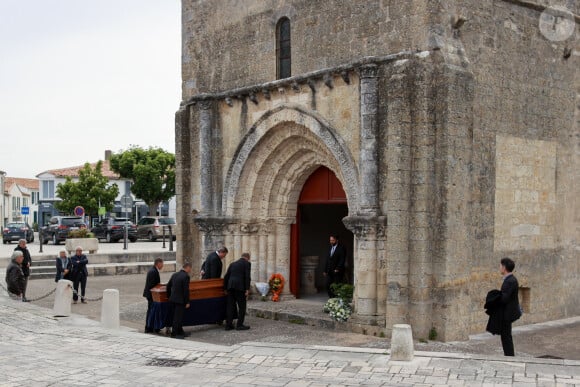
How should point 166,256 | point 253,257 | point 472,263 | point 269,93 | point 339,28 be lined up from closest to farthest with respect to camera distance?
point 472,263, point 339,28, point 269,93, point 253,257, point 166,256

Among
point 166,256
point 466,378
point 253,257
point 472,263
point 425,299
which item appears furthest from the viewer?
point 166,256

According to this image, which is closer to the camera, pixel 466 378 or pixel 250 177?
pixel 466 378

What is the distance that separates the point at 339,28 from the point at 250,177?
3638 millimetres

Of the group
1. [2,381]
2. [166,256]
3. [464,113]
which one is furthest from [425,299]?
[166,256]

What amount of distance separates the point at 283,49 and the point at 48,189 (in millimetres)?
51801

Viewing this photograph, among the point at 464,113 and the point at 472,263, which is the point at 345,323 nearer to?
the point at 472,263

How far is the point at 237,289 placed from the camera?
40.0ft

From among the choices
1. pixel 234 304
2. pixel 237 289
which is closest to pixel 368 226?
pixel 237 289

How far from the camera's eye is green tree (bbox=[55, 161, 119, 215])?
46.5 m

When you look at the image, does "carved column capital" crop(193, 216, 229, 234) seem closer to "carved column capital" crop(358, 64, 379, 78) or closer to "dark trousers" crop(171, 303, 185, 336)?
"dark trousers" crop(171, 303, 185, 336)

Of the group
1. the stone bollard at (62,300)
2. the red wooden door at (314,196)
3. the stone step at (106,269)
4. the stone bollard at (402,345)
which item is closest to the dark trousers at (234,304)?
the red wooden door at (314,196)

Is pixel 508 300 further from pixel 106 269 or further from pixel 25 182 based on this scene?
pixel 25 182

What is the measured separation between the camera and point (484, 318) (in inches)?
482

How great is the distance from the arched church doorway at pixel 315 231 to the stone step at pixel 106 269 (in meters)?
8.01
